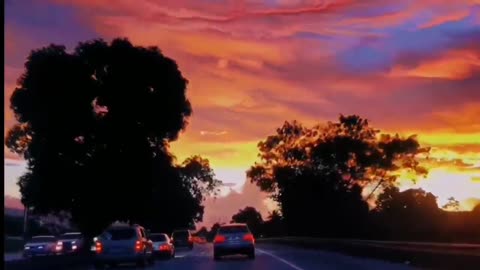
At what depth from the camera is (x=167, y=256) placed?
56656 mm

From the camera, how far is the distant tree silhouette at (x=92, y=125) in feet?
179

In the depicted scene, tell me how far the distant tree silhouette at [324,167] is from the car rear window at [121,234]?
2307 inches

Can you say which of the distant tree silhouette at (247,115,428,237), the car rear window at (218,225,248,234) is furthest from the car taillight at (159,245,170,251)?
the distant tree silhouette at (247,115,428,237)

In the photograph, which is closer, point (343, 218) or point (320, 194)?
point (343, 218)

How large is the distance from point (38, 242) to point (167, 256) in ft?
46.1

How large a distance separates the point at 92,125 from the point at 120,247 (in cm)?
1434

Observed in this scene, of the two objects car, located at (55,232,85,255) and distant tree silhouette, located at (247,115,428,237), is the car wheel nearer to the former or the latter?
car, located at (55,232,85,255)

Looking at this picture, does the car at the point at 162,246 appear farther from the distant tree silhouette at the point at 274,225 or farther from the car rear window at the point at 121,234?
the distant tree silhouette at the point at 274,225

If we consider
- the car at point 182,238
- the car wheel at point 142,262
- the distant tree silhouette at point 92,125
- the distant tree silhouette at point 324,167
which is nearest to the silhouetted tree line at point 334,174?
the distant tree silhouette at point 324,167

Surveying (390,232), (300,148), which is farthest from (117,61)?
(300,148)

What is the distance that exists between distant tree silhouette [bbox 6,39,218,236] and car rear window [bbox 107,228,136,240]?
11.9m

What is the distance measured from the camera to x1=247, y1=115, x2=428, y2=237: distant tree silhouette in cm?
10656

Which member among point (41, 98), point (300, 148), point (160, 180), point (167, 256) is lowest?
point (167, 256)

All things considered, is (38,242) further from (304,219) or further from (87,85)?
(304,219)
